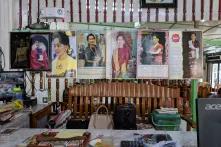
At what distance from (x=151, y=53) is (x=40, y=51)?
50.2 inches

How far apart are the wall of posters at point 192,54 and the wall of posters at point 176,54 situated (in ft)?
0.15

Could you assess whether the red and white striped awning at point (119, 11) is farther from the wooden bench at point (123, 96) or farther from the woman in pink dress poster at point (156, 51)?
the wooden bench at point (123, 96)

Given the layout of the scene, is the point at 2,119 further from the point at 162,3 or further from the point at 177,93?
the point at 177,93

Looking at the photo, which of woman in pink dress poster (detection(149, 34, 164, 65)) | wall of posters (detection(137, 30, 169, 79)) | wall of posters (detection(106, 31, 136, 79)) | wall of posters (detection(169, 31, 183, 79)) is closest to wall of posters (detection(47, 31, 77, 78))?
wall of posters (detection(106, 31, 136, 79))

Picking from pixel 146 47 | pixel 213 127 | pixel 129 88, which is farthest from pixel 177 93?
pixel 213 127

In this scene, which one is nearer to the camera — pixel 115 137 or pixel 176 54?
pixel 115 137

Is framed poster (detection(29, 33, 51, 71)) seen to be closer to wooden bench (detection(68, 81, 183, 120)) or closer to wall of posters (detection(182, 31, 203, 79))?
wooden bench (detection(68, 81, 183, 120))

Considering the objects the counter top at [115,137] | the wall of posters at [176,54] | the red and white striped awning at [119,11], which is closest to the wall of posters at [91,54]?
the red and white striped awning at [119,11]

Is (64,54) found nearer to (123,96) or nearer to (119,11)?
(119,11)

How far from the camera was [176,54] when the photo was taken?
362 centimetres

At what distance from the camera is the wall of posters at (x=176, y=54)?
3602 millimetres

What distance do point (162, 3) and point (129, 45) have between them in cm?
60

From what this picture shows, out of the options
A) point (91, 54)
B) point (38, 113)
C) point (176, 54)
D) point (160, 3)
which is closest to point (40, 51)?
point (91, 54)

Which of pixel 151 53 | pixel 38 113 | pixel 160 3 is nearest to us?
pixel 160 3
